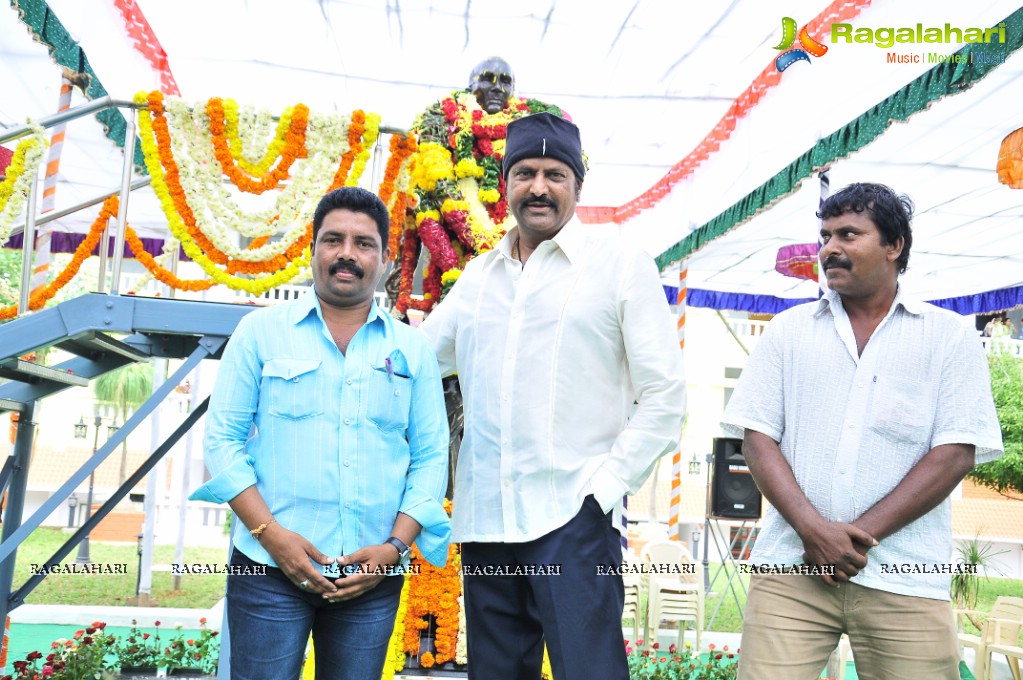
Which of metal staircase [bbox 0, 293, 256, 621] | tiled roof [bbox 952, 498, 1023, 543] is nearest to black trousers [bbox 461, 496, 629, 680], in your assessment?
metal staircase [bbox 0, 293, 256, 621]

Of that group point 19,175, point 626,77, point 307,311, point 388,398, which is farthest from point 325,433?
point 626,77

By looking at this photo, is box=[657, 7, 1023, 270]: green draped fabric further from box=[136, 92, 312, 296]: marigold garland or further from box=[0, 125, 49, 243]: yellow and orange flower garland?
box=[0, 125, 49, 243]: yellow and orange flower garland

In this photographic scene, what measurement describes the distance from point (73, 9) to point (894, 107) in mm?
4641

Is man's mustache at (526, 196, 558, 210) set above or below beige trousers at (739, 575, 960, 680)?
above

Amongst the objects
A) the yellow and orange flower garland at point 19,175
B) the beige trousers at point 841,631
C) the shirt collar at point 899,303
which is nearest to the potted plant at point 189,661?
the yellow and orange flower garland at point 19,175

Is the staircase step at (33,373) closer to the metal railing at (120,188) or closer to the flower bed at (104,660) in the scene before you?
the metal railing at (120,188)

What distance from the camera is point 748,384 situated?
2490 mm

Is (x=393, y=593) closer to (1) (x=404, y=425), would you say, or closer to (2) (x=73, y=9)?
(1) (x=404, y=425)

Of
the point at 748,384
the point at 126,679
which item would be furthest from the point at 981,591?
the point at 748,384

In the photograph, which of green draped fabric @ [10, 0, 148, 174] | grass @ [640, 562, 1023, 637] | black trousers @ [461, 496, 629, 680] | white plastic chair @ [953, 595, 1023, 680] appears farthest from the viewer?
grass @ [640, 562, 1023, 637]

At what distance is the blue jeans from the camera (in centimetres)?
208

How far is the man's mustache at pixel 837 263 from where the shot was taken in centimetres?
235

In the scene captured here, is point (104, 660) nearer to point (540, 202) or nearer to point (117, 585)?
point (540, 202)

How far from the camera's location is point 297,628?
2.12 meters
